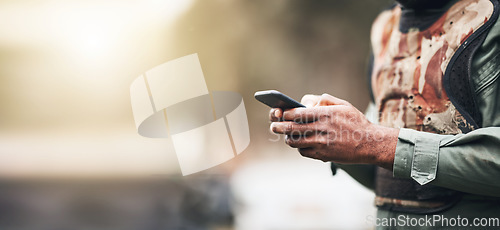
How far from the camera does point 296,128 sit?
0.92m

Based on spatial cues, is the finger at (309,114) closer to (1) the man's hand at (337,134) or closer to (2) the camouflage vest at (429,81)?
(1) the man's hand at (337,134)

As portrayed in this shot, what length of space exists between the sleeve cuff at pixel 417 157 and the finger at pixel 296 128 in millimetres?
206

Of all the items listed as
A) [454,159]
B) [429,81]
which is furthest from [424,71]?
[454,159]

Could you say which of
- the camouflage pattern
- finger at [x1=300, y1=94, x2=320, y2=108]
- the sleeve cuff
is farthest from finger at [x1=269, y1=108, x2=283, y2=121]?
the camouflage pattern

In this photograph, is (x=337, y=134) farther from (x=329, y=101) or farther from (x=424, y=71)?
(x=424, y=71)

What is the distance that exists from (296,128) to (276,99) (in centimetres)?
8

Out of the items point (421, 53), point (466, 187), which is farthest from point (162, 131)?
point (466, 187)

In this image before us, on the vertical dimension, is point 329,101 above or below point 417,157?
above

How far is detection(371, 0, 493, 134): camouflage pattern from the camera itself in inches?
41.4

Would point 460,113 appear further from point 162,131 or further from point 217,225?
point 217,225

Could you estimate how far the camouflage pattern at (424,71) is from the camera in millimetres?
1053

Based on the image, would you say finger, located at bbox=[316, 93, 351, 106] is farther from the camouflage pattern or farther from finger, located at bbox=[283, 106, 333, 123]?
the camouflage pattern

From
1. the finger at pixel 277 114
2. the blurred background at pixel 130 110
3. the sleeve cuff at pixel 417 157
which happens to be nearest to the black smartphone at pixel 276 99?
the finger at pixel 277 114

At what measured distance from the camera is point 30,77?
2.98 metres
